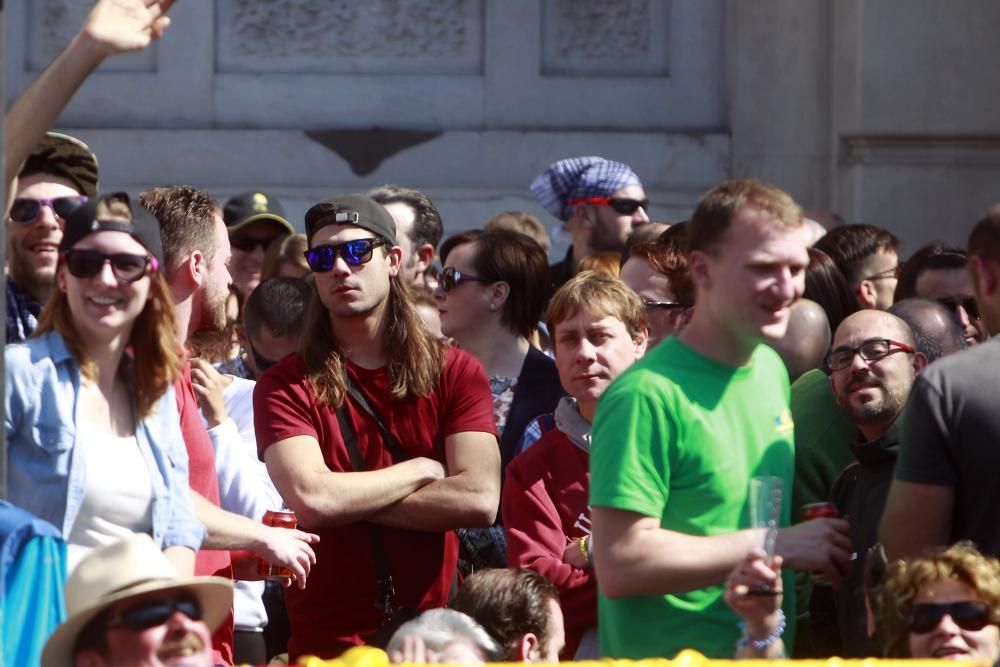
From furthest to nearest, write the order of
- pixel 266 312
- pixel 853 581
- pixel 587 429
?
pixel 266 312 → pixel 587 429 → pixel 853 581

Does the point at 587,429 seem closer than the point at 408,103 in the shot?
Yes

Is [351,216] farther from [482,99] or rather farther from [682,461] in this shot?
[482,99]

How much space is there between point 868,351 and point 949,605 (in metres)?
1.38

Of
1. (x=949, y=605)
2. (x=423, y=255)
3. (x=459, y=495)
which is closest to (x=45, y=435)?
(x=459, y=495)

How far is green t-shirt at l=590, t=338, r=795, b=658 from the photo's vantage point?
4.10 m

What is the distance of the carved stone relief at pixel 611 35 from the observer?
1077 cm

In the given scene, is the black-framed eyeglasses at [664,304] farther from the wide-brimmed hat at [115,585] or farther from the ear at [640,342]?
the wide-brimmed hat at [115,585]

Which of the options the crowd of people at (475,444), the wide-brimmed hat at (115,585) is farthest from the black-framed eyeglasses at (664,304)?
the wide-brimmed hat at (115,585)

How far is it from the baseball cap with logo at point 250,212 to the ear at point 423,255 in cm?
120

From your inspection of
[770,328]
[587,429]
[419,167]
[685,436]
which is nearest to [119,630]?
[685,436]

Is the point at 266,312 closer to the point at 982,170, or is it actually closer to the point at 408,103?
the point at 408,103

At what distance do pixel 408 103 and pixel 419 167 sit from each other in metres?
0.39

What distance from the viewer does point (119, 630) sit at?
12.3 feet

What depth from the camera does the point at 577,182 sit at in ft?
28.8
